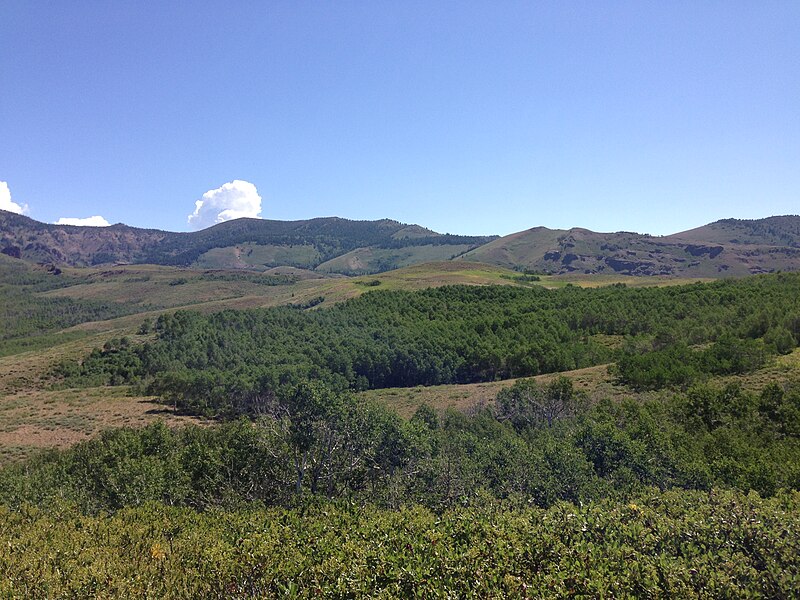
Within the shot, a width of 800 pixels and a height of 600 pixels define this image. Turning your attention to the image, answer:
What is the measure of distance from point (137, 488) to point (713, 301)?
136m

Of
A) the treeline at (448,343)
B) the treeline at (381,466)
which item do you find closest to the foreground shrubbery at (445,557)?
the treeline at (381,466)

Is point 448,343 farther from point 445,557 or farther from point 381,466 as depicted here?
point 445,557

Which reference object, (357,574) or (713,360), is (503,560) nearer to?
(357,574)

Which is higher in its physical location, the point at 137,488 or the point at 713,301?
the point at 713,301

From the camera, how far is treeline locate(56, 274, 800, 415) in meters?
91.1

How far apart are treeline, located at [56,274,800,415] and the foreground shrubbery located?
6355 cm

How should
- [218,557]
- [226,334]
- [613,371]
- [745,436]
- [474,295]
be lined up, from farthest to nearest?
[474,295] < [226,334] < [613,371] < [745,436] < [218,557]

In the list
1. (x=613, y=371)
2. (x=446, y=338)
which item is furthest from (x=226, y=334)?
(x=613, y=371)

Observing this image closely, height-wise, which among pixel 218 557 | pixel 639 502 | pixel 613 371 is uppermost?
pixel 218 557

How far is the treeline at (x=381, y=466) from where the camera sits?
30547mm

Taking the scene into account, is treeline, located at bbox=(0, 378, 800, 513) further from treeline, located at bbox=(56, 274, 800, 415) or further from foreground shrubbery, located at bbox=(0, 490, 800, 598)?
treeline, located at bbox=(56, 274, 800, 415)

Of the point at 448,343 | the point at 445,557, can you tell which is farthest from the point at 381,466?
the point at 448,343

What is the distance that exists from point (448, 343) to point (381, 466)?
8504 centimetres

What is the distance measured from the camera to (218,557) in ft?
48.4
